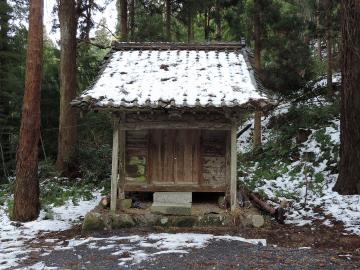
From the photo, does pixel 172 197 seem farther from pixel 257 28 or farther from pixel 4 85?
pixel 4 85

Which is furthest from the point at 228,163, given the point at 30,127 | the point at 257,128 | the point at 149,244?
the point at 257,128

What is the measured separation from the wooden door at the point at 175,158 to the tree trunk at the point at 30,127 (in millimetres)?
2649

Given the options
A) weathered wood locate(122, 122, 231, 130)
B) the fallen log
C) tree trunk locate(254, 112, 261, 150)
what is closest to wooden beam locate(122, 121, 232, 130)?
weathered wood locate(122, 122, 231, 130)

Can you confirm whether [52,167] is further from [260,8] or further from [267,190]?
[260,8]

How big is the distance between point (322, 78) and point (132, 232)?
655 inches

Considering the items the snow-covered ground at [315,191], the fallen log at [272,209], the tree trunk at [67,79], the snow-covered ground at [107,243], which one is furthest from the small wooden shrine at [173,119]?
the tree trunk at [67,79]

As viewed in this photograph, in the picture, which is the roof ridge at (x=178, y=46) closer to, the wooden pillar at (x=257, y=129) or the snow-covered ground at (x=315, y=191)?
the snow-covered ground at (x=315, y=191)

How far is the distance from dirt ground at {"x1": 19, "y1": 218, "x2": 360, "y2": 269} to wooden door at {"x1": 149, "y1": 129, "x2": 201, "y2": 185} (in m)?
1.51

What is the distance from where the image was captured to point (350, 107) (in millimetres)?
10977

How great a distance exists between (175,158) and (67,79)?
21.1ft

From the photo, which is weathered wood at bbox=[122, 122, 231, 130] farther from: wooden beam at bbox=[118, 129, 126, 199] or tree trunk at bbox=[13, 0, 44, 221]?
tree trunk at bbox=[13, 0, 44, 221]

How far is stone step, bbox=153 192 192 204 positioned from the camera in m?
9.62

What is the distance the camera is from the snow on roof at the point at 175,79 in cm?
857

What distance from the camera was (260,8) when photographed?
16.8 m
